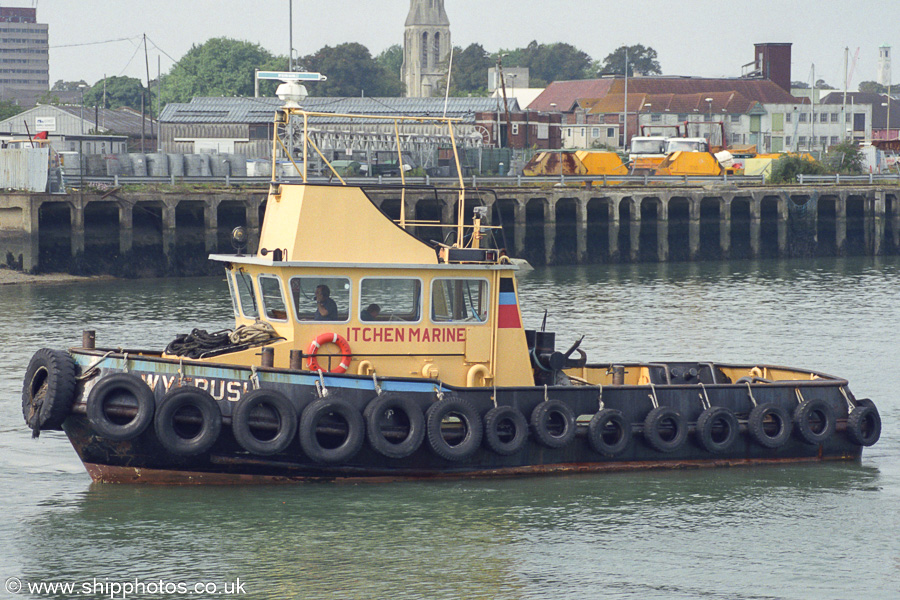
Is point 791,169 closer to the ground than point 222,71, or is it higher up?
closer to the ground

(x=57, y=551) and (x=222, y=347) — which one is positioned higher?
(x=222, y=347)

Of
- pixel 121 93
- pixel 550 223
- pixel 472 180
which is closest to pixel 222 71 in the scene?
pixel 121 93

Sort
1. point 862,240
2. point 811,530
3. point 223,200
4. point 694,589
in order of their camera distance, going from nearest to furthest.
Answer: point 694,589, point 811,530, point 223,200, point 862,240

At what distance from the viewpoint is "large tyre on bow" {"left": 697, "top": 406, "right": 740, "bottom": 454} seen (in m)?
13.7

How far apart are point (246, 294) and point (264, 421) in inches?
71.0

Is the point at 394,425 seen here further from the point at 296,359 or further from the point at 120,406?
the point at 120,406

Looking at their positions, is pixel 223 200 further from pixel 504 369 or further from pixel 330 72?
pixel 330 72

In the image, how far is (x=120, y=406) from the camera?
1203 centimetres

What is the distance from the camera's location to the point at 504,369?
1343cm

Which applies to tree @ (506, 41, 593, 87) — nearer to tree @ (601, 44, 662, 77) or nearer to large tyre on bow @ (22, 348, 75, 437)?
tree @ (601, 44, 662, 77)

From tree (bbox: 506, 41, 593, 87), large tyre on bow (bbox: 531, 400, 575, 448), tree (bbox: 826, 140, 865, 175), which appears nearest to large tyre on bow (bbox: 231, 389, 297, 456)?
large tyre on bow (bbox: 531, 400, 575, 448)

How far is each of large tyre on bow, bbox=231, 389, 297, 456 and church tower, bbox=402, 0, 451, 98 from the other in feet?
398

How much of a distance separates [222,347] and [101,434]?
162cm

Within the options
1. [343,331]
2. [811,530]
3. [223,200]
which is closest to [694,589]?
[811,530]
